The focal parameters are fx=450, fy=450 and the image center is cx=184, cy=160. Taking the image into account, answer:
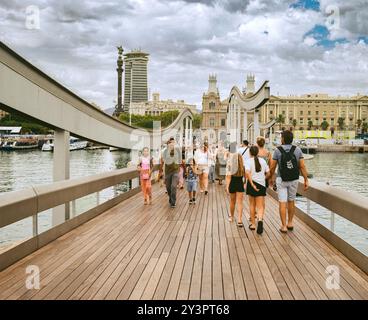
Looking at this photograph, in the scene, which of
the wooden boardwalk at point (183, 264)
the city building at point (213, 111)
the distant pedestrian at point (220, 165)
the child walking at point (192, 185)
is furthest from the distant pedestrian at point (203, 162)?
the city building at point (213, 111)

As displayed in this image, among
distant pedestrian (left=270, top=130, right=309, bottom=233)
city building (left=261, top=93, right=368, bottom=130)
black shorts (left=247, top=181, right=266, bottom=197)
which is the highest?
city building (left=261, top=93, right=368, bottom=130)

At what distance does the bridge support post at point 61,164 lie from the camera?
24.5ft

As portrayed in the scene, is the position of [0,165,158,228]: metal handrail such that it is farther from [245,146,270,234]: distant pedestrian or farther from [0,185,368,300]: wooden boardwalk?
[245,146,270,234]: distant pedestrian


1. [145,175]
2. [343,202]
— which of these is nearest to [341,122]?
[145,175]

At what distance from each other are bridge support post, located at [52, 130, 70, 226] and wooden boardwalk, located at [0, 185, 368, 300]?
0.43 meters

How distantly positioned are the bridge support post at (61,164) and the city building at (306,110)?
14936 cm

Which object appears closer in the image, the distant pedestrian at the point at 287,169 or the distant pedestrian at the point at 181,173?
the distant pedestrian at the point at 287,169

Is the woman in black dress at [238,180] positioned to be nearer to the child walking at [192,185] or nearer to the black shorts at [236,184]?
the black shorts at [236,184]

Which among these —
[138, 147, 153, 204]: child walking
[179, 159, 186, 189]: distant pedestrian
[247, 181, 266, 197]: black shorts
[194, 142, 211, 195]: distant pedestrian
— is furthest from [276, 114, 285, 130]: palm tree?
[247, 181, 266, 197]: black shorts

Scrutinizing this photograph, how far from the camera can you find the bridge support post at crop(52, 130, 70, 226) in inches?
294

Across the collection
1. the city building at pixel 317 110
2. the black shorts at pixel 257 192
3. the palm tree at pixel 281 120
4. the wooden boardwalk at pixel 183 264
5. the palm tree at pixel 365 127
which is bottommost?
the wooden boardwalk at pixel 183 264

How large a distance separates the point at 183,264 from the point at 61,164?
342cm

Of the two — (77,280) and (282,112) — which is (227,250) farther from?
(282,112)
